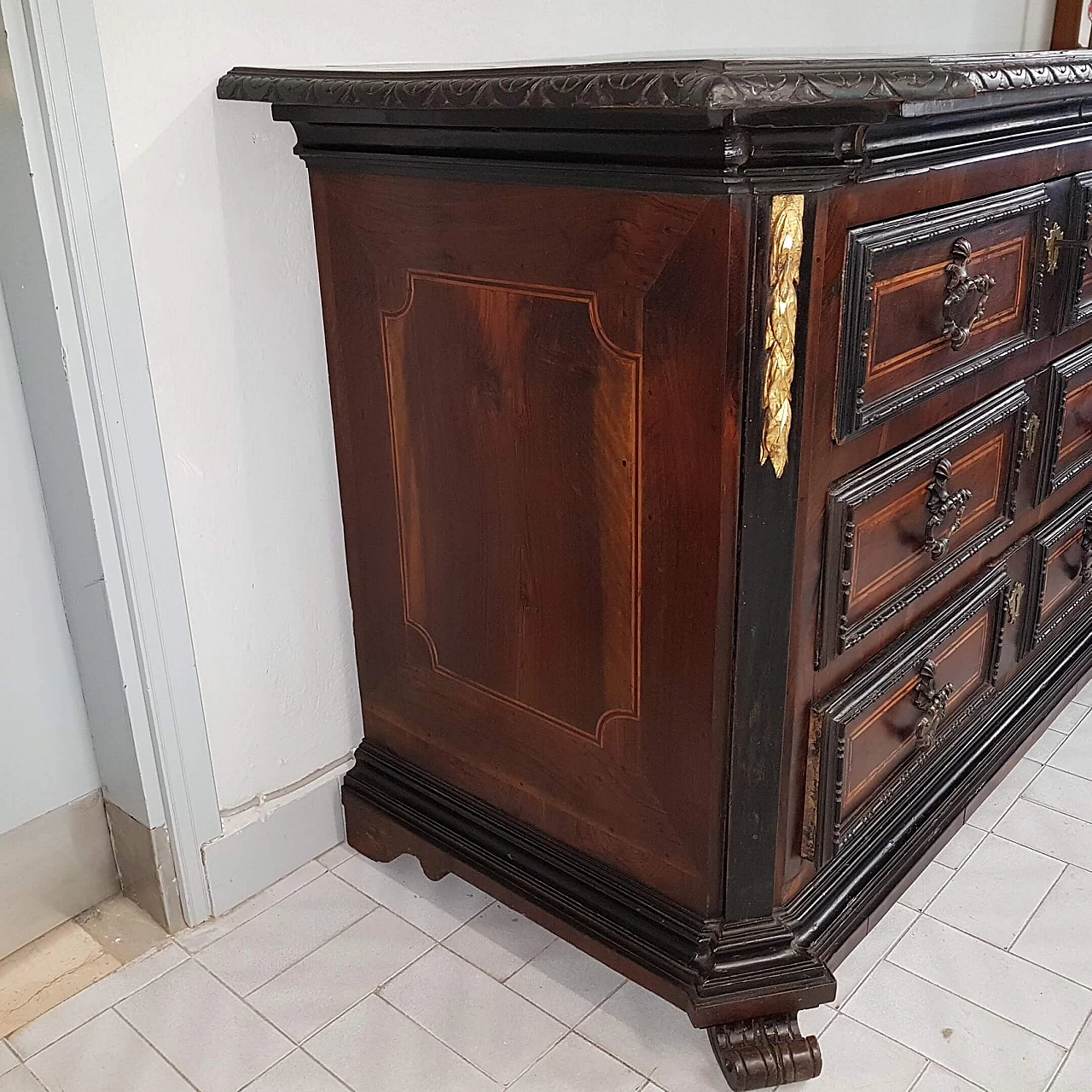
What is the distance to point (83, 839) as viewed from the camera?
143 cm

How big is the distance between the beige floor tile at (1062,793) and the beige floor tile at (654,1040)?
2.25 feet

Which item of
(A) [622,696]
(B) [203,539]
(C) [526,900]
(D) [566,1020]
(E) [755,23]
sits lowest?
(D) [566,1020]

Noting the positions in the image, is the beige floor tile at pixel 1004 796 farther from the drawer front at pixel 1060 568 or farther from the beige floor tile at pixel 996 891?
the drawer front at pixel 1060 568

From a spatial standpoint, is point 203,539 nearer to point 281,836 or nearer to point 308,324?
point 308,324

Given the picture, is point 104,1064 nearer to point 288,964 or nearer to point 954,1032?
point 288,964

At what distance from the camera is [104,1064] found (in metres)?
1.22

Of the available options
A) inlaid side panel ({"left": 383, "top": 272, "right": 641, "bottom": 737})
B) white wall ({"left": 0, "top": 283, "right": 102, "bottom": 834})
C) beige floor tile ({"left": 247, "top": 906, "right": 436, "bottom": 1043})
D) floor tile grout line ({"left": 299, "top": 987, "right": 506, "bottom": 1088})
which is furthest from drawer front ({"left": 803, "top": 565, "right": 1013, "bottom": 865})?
white wall ({"left": 0, "top": 283, "right": 102, "bottom": 834})

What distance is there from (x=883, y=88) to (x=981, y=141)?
0.30m

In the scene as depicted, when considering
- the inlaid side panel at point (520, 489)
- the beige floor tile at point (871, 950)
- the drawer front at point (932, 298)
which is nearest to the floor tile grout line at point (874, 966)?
the beige floor tile at point (871, 950)

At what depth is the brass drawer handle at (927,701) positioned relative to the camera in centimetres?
125

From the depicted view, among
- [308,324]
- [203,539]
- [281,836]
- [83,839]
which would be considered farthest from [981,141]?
[83,839]

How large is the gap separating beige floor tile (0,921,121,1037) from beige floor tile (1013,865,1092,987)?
3.72 feet

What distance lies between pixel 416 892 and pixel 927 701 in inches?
27.9

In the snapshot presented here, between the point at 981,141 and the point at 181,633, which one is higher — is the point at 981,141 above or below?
above
